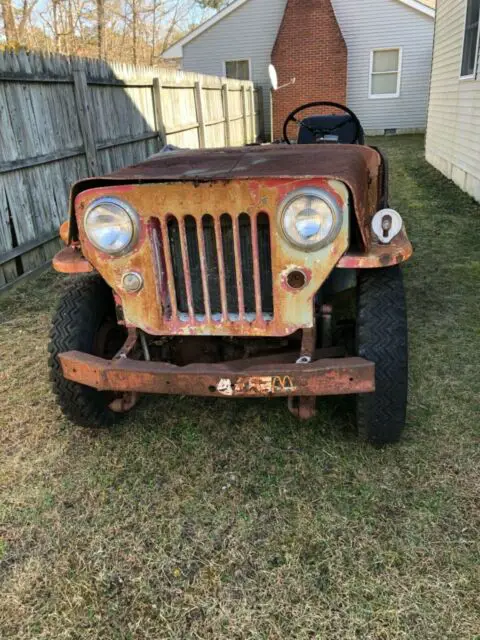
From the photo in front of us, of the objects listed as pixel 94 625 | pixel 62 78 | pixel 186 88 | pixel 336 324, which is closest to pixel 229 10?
pixel 186 88

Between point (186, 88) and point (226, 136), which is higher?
point (186, 88)

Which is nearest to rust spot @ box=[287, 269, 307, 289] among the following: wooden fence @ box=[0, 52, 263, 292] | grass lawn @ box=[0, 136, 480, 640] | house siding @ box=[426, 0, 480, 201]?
grass lawn @ box=[0, 136, 480, 640]

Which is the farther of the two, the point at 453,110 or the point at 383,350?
the point at 453,110

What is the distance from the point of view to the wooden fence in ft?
17.7

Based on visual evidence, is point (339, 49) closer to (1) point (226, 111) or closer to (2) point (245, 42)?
(2) point (245, 42)

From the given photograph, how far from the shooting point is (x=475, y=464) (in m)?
2.58

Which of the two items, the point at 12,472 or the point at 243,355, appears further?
the point at 243,355

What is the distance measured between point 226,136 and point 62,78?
8.10 meters

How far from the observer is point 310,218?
224 centimetres

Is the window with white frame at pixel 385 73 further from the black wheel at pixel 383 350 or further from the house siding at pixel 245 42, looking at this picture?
the black wheel at pixel 383 350

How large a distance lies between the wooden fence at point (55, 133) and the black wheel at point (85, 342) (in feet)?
9.33

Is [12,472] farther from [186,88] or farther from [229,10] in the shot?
[229,10]

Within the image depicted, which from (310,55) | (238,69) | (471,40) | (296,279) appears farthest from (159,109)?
(238,69)

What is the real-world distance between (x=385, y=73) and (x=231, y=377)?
63.5 ft
